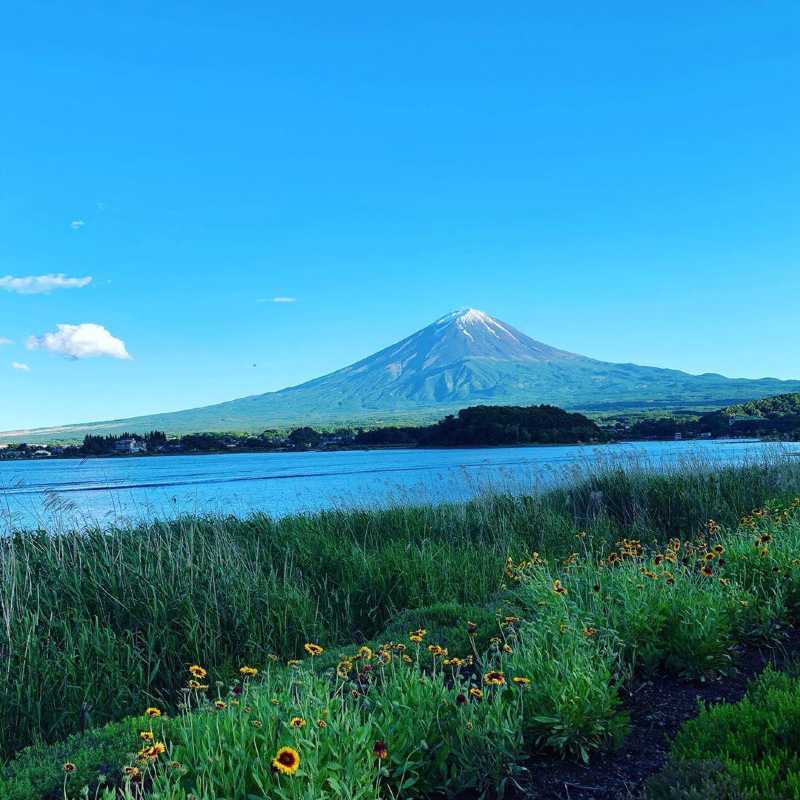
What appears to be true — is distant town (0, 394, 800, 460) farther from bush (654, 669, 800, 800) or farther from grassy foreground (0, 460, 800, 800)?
bush (654, 669, 800, 800)

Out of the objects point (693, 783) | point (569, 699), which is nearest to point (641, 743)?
point (569, 699)

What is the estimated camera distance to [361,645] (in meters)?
5.71

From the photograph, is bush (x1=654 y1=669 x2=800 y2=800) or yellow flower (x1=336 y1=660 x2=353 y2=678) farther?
yellow flower (x1=336 y1=660 x2=353 y2=678)

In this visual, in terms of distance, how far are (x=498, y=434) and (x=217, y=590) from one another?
36.8 meters

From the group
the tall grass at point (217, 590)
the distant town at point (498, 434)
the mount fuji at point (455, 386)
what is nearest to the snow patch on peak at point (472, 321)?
the mount fuji at point (455, 386)

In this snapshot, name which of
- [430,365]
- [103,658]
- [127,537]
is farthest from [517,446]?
[430,365]

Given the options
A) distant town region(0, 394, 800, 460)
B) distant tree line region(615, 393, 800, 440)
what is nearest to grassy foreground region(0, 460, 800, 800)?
distant town region(0, 394, 800, 460)

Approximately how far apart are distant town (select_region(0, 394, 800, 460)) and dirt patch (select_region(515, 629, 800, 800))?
21886 mm

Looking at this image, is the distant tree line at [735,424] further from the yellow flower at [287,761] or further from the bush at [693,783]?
the yellow flower at [287,761]

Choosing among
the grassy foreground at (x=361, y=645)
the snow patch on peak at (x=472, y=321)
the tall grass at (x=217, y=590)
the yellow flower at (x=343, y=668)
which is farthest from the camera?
the snow patch on peak at (x=472, y=321)

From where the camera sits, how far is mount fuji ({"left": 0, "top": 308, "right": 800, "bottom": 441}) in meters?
129

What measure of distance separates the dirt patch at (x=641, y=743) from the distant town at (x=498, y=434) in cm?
2189

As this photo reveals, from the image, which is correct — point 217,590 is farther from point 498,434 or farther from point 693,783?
point 498,434

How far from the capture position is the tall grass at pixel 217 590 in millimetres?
4957
